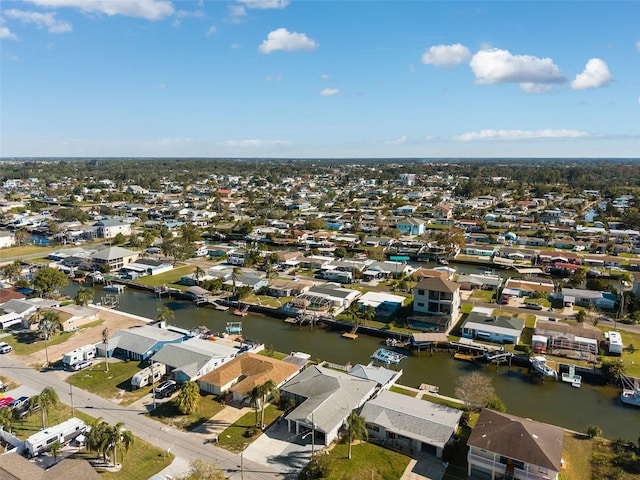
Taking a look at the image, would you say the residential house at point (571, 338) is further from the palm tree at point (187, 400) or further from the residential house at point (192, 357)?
the palm tree at point (187, 400)

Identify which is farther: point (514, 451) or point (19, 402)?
point (19, 402)

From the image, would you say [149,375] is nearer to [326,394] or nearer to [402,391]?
[326,394]

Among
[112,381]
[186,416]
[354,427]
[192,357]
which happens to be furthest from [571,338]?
[112,381]

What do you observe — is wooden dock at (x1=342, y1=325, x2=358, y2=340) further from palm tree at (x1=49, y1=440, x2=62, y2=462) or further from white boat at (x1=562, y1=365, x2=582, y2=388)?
palm tree at (x1=49, y1=440, x2=62, y2=462)

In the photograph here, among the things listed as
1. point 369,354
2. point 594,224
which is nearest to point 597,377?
point 369,354

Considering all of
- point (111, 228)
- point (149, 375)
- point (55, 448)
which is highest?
point (111, 228)

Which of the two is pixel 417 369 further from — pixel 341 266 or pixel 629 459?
pixel 341 266

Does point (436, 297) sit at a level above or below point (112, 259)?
above
